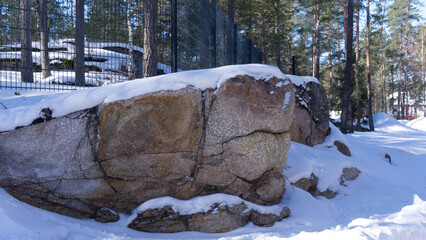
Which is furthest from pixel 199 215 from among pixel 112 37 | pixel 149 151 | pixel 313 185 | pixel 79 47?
pixel 79 47

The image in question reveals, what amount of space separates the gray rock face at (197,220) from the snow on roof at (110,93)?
1417mm

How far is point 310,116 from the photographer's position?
6.74m

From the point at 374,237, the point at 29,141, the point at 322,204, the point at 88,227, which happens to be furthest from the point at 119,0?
the point at 374,237

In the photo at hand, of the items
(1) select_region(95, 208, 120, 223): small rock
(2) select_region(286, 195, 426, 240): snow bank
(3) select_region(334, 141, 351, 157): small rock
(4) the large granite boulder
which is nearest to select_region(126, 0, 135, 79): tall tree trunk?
(4) the large granite boulder

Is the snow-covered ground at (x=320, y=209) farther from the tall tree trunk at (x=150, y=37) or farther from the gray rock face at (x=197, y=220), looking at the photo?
the tall tree trunk at (x=150, y=37)

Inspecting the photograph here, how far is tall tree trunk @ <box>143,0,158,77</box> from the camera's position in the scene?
20.2 feet

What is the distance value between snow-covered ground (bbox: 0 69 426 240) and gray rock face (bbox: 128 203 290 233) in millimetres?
87

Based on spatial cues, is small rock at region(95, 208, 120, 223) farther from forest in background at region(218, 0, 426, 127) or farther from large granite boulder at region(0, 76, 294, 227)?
forest in background at region(218, 0, 426, 127)

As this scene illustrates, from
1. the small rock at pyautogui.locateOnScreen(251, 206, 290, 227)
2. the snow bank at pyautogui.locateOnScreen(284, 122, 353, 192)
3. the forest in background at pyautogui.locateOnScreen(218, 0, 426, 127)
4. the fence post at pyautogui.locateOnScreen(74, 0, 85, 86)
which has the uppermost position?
the forest in background at pyautogui.locateOnScreen(218, 0, 426, 127)

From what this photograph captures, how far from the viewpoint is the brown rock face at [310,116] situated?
6.50m

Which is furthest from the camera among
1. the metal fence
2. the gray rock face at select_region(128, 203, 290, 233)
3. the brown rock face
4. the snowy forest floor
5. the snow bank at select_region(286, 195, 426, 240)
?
the brown rock face

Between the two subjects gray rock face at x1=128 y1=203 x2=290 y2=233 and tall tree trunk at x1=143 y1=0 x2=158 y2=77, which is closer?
gray rock face at x1=128 y1=203 x2=290 y2=233

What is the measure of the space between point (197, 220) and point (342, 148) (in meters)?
4.54

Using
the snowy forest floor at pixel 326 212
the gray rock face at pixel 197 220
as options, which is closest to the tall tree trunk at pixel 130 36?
the snowy forest floor at pixel 326 212
